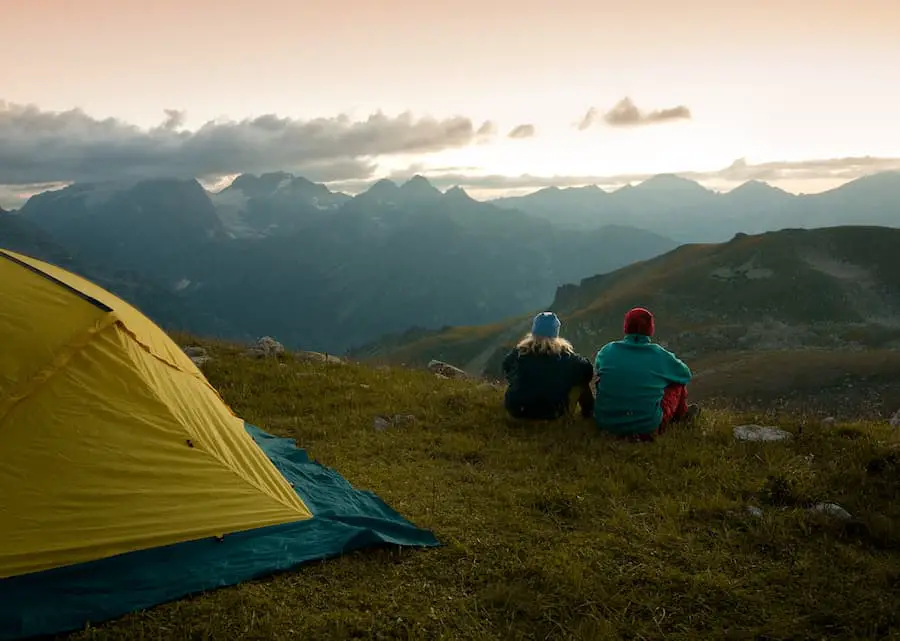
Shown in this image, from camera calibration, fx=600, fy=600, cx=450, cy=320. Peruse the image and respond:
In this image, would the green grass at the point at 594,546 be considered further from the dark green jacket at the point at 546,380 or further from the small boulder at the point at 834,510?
the dark green jacket at the point at 546,380

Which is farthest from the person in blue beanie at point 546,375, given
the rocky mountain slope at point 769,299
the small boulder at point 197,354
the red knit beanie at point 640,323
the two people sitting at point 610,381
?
the rocky mountain slope at point 769,299

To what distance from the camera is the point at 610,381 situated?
1027 centimetres

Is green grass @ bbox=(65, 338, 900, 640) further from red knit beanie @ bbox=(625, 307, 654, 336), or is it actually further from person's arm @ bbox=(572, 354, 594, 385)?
red knit beanie @ bbox=(625, 307, 654, 336)

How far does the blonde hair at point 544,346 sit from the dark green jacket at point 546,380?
8 centimetres

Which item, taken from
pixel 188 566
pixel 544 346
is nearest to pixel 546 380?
pixel 544 346

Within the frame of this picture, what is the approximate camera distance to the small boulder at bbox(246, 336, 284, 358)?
649 inches

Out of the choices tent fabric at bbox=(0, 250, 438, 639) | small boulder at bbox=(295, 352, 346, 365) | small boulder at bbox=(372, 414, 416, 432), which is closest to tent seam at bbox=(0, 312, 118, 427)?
tent fabric at bbox=(0, 250, 438, 639)

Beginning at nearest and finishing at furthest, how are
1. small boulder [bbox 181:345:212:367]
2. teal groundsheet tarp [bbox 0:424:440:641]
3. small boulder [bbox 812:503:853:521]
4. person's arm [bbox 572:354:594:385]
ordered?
1. teal groundsheet tarp [bbox 0:424:440:641]
2. small boulder [bbox 812:503:853:521]
3. person's arm [bbox 572:354:594:385]
4. small boulder [bbox 181:345:212:367]

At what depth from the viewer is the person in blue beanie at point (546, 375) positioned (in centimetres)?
1091

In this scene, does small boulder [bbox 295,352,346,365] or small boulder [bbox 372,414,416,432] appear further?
small boulder [bbox 295,352,346,365]

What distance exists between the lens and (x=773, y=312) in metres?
91.5

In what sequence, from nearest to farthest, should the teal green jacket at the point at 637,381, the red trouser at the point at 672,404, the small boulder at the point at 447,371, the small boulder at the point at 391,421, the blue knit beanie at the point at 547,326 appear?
the teal green jacket at the point at 637,381 → the red trouser at the point at 672,404 → the blue knit beanie at the point at 547,326 → the small boulder at the point at 391,421 → the small boulder at the point at 447,371

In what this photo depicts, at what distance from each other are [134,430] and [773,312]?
3933 inches

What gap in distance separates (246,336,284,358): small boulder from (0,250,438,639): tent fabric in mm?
8503
